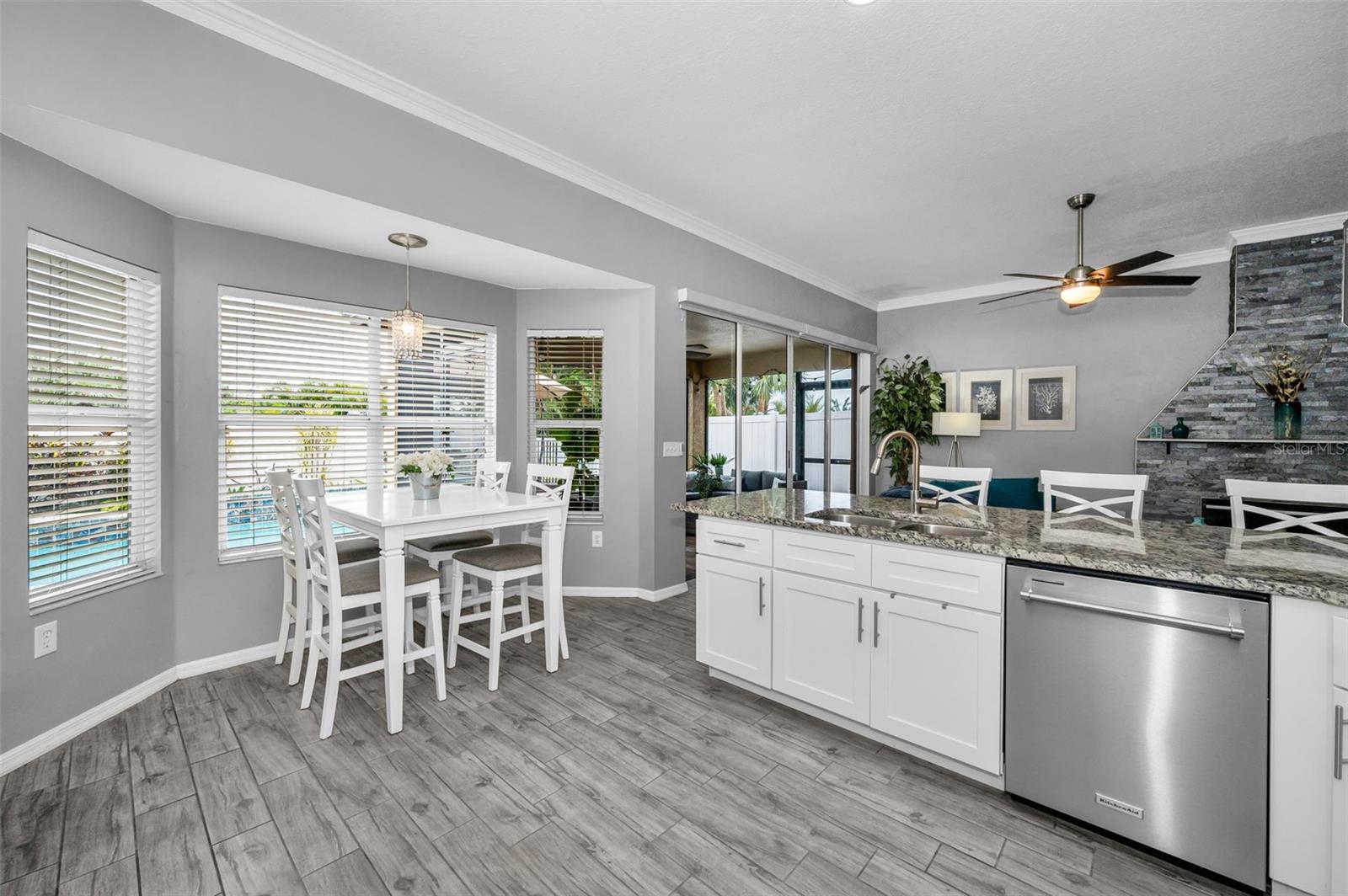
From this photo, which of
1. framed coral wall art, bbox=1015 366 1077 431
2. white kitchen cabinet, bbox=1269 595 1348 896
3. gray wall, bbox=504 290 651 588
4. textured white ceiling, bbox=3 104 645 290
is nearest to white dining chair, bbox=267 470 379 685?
textured white ceiling, bbox=3 104 645 290

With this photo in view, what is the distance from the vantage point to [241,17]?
2.17 metres

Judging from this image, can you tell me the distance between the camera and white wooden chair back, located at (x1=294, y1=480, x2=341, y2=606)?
2.28 m

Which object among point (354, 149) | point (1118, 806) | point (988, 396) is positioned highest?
point (354, 149)

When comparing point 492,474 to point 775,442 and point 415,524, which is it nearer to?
point 415,524

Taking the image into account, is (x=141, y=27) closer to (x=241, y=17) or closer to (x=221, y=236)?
(x=241, y=17)

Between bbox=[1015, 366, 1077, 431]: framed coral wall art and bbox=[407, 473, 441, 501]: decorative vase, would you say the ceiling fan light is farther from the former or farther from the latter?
bbox=[407, 473, 441, 501]: decorative vase

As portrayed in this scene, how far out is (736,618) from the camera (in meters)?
2.62

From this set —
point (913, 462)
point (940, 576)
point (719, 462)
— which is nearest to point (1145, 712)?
point (940, 576)

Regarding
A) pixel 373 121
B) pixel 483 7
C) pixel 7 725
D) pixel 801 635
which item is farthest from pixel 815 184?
pixel 7 725

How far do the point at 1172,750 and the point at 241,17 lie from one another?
4.05m

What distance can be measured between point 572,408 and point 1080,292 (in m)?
3.62

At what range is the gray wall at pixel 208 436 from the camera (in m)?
2.86

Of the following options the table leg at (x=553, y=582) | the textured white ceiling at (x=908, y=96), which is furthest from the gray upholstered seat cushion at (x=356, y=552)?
the textured white ceiling at (x=908, y=96)

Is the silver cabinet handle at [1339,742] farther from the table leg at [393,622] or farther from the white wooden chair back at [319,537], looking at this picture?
the white wooden chair back at [319,537]
